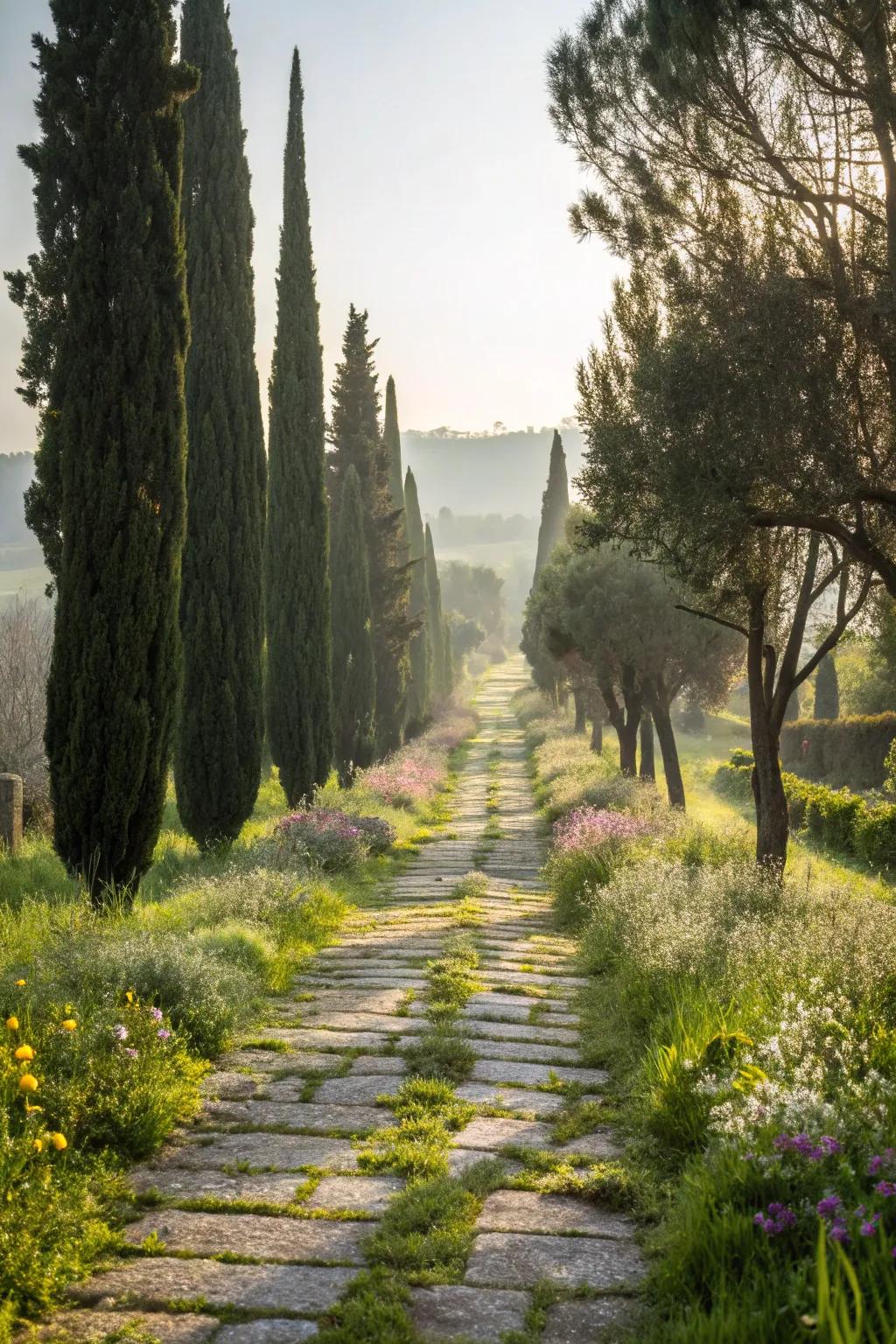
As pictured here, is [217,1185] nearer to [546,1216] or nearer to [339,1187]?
[339,1187]

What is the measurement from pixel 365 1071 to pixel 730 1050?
6.24 feet

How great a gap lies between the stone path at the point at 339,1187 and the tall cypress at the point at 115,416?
103 inches

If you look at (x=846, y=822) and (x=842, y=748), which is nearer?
(x=846, y=822)

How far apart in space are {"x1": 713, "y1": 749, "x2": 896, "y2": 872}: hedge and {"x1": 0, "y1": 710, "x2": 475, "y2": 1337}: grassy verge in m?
9.93

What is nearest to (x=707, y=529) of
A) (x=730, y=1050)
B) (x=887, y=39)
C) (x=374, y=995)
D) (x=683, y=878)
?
(x=683, y=878)

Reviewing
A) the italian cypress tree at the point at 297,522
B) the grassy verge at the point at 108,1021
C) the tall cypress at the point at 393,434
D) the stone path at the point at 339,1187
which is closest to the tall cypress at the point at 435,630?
the tall cypress at the point at 393,434

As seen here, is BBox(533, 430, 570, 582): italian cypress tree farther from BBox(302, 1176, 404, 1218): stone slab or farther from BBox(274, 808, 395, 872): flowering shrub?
BBox(302, 1176, 404, 1218): stone slab

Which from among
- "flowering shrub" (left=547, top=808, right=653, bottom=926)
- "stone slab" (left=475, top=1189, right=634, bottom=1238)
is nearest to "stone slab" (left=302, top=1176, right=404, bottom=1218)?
"stone slab" (left=475, top=1189, right=634, bottom=1238)

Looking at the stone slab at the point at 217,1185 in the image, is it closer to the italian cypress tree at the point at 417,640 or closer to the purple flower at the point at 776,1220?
the purple flower at the point at 776,1220

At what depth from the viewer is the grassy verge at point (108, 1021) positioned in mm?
3432

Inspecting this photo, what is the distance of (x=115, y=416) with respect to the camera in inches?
365

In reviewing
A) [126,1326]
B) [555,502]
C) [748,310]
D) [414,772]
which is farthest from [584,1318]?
[555,502]

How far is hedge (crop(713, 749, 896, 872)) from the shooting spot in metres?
16.9

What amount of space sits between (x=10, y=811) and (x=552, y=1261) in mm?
11211
